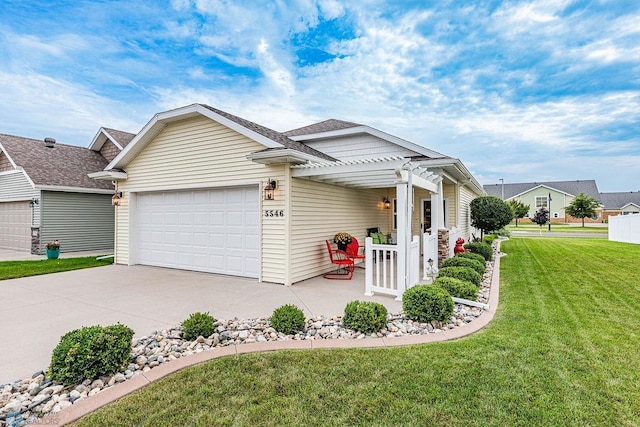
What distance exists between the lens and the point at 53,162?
45.0 ft

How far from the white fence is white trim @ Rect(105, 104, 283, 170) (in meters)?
19.7

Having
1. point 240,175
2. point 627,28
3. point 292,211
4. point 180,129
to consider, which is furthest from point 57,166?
→ point 627,28

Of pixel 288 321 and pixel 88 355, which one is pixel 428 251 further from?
pixel 88 355

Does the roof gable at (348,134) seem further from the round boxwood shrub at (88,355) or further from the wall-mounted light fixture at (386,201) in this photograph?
the round boxwood shrub at (88,355)

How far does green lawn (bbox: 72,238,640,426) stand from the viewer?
232 centimetres

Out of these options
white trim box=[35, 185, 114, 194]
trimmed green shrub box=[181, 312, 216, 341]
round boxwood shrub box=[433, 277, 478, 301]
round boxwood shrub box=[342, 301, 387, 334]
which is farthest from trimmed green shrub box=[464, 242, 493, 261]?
white trim box=[35, 185, 114, 194]

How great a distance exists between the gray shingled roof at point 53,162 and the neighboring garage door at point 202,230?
5.94 m

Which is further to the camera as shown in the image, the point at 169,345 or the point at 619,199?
the point at 619,199

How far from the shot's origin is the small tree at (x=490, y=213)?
1377 centimetres

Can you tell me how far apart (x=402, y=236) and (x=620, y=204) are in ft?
211

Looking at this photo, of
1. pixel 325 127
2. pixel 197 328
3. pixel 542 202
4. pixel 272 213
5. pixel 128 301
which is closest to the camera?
pixel 197 328

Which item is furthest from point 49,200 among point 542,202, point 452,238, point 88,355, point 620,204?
point 620,204

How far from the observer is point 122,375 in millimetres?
2895

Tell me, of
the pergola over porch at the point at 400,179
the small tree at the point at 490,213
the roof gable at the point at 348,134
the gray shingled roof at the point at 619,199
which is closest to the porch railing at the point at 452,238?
the roof gable at the point at 348,134
